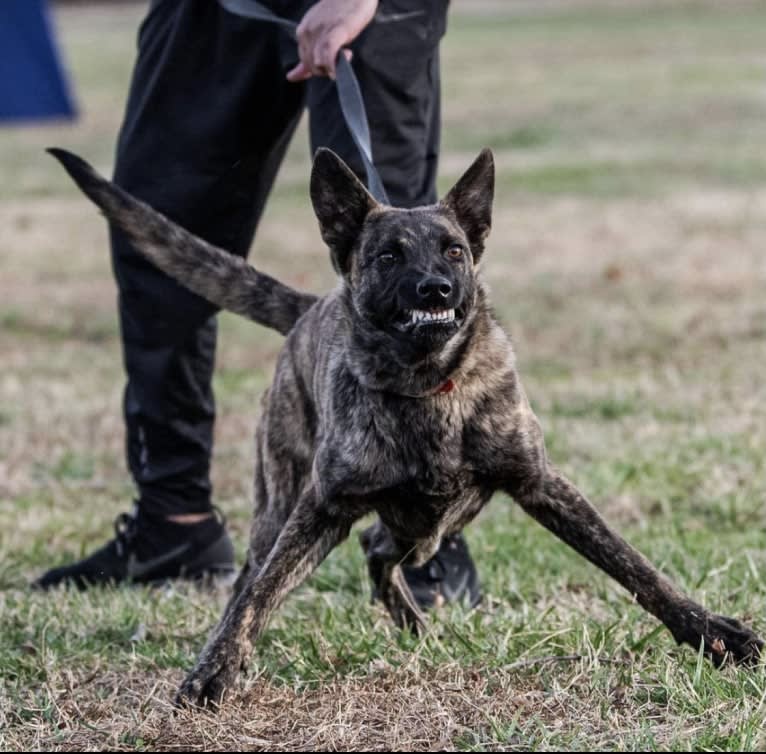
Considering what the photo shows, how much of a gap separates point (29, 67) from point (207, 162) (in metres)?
15.3

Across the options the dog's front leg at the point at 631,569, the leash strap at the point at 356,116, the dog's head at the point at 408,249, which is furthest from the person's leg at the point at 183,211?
the dog's front leg at the point at 631,569

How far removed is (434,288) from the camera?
3.68 metres

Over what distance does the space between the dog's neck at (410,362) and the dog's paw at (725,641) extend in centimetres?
84

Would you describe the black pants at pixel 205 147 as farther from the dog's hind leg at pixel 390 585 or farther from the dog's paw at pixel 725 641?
the dog's paw at pixel 725 641

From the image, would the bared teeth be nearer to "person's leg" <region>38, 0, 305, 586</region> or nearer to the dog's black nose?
the dog's black nose

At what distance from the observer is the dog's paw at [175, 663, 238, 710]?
3666mm

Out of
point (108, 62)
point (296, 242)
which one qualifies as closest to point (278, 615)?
point (296, 242)

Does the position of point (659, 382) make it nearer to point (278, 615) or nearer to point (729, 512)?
point (729, 512)

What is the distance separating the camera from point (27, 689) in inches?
154

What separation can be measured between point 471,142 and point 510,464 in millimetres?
16271

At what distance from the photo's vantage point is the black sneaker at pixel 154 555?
5.36 meters

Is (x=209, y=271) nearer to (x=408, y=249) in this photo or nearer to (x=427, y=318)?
(x=408, y=249)

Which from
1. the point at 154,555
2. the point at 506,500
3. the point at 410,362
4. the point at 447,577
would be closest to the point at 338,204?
the point at 410,362

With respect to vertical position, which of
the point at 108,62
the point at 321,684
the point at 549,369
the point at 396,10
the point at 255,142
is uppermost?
the point at 396,10
